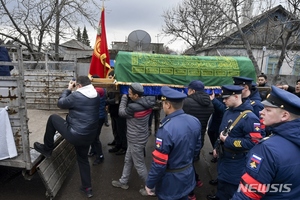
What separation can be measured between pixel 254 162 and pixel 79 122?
2.36 meters

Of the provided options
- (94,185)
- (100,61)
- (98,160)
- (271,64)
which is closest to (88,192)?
(94,185)

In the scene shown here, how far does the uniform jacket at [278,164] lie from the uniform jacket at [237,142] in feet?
3.32

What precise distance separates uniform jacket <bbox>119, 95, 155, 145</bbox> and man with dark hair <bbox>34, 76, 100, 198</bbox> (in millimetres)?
521

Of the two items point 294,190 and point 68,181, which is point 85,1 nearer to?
point 68,181

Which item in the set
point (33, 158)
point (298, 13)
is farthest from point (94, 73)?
point (298, 13)

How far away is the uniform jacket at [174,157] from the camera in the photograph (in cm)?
211

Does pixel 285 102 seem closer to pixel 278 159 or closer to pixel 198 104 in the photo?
pixel 278 159

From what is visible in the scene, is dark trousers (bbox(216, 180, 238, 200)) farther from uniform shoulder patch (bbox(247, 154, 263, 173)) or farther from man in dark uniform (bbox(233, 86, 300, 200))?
uniform shoulder patch (bbox(247, 154, 263, 173))

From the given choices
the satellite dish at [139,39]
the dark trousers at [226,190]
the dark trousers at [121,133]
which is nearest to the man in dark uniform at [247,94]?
the dark trousers at [226,190]

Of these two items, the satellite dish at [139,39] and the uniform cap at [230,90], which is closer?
the uniform cap at [230,90]

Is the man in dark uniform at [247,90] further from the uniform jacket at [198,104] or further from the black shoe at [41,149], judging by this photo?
the black shoe at [41,149]

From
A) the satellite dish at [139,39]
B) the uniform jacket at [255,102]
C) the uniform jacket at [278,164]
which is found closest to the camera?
the uniform jacket at [278,164]

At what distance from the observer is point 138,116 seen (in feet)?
11.1

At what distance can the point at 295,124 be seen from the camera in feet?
4.77
